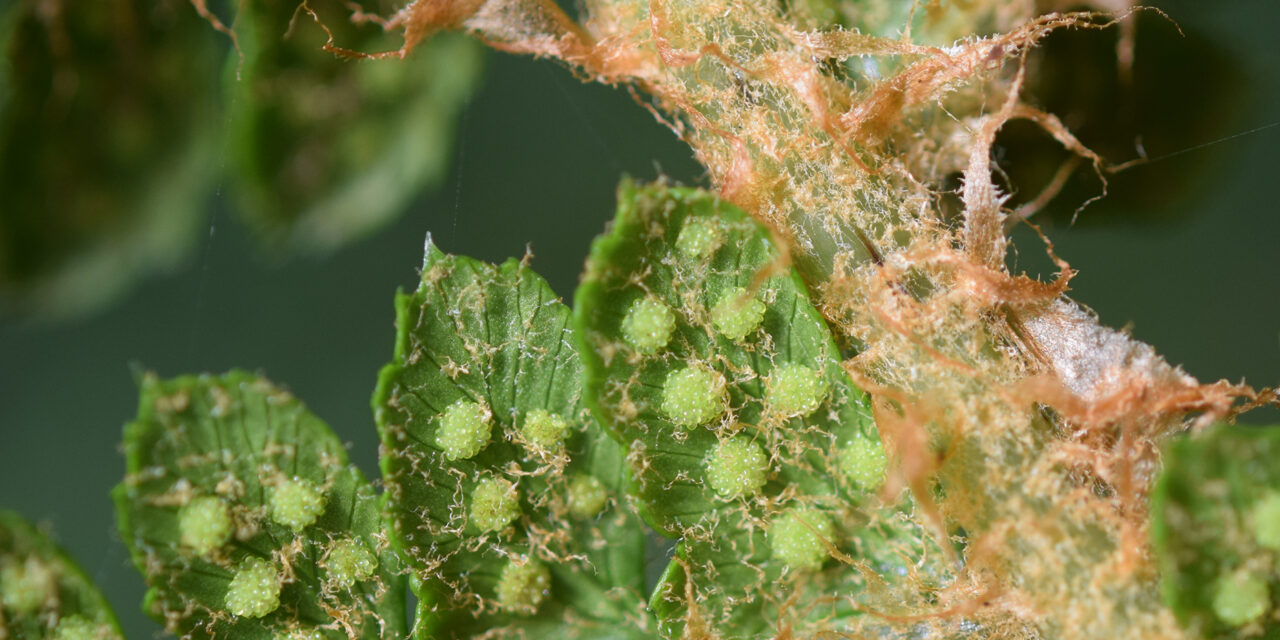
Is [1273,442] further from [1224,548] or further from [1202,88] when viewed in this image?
[1202,88]

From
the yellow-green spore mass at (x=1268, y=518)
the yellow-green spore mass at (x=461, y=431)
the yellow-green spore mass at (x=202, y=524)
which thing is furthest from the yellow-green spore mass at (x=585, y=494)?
the yellow-green spore mass at (x=1268, y=518)

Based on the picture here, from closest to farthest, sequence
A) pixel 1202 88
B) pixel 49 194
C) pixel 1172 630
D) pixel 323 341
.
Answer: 1. pixel 1172 630
2. pixel 1202 88
3. pixel 323 341
4. pixel 49 194

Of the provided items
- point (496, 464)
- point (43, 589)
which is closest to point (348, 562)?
point (496, 464)

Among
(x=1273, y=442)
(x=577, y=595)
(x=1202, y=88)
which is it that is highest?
(x=1202, y=88)

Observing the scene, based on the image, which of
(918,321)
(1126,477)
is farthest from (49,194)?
(1126,477)

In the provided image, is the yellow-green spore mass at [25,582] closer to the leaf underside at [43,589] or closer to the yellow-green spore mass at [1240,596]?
the leaf underside at [43,589]

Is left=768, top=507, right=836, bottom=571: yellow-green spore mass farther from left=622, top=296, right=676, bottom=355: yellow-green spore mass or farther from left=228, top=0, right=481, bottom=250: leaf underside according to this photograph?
left=228, top=0, right=481, bottom=250: leaf underside

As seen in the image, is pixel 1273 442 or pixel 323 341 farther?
pixel 323 341

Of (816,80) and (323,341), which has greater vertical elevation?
(816,80)
